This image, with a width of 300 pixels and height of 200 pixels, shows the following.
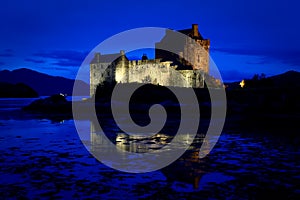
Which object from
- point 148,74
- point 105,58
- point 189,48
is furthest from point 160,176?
point 105,58

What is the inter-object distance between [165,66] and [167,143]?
48.4 m

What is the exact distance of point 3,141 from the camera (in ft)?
56.0

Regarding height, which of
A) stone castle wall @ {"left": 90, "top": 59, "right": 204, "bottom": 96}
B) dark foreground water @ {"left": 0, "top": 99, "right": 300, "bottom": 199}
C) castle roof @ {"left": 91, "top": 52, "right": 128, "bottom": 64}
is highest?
castle roof @ {"left": 91, "top": 52, "right": 128, "bottom": 64}

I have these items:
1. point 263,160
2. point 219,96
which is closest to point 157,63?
point 219,96

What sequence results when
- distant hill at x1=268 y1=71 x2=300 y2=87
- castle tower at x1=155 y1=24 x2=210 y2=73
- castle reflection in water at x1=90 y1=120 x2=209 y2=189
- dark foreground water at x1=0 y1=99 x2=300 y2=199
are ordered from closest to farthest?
1. dark foreground water at x1=0 y1=99 x2=300 y2=199
2. castle reflection in water at x1=90 y1=120 x2=209 y2=189
3. distant hill at x1=268 y1=71 x2=300 y2=87
4. castle tower at x1=155 y1=24 x2=210 y2=73

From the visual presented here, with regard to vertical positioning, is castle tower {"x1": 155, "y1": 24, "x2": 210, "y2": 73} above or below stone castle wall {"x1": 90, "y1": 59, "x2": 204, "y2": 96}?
above

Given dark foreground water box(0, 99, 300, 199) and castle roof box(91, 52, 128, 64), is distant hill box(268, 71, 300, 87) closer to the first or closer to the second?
castle roof box(91, 52, 128, 64)

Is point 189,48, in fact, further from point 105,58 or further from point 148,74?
point 105,58

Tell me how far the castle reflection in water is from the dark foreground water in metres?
0.03

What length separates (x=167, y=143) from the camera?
642 inches

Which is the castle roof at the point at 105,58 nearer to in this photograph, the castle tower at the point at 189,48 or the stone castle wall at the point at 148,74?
the stone castle wall at the point at 148,74

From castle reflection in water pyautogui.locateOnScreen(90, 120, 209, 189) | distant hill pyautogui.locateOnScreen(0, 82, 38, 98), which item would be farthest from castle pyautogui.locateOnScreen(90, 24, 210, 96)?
distant hill pyautogui.locateOnScreen(0, 82, 38, 98)

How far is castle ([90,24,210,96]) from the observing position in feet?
206

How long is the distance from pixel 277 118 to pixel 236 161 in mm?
21551
